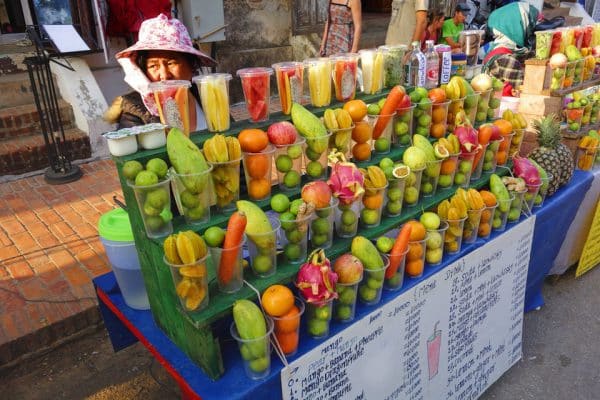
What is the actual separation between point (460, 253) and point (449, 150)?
0.51 meters

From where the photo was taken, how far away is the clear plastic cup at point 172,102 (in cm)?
163

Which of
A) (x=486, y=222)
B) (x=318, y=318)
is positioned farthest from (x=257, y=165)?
(x=486, y=222)

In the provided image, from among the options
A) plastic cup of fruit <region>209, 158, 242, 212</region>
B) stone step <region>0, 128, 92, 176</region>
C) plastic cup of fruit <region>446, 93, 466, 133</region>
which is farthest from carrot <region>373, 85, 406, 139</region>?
stone step <region>0, 128, 92, 176</region>

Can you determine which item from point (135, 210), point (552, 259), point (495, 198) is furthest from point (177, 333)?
point (552, 259)

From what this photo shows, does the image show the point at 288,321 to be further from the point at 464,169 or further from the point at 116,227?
the point at 464,169

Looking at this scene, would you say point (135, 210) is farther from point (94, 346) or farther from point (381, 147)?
point (94, 346)

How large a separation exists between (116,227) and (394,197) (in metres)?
1.20

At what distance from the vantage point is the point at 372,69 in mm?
2242

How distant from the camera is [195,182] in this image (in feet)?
4.84

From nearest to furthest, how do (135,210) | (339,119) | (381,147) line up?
(135,210)
(339,119)
(381,147)

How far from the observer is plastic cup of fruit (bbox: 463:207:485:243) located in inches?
85.8

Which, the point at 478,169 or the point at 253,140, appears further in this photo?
the point at 478,169

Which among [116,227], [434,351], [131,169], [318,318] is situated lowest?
[434,351]

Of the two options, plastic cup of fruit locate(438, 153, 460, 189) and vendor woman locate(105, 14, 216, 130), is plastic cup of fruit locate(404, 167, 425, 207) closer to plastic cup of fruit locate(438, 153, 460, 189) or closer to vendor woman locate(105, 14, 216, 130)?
plastic cup of fruit locate(438, 153, 460, 189)
